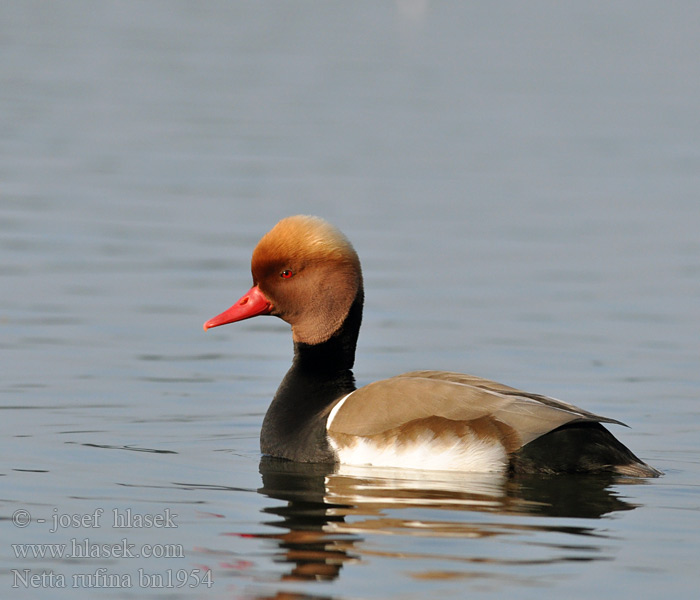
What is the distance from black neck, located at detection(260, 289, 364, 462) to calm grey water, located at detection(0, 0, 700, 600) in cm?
19

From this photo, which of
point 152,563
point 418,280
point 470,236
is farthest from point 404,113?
point 152,563

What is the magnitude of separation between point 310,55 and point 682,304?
746 inches

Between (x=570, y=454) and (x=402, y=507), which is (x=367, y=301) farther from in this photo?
(x=402, y=507)

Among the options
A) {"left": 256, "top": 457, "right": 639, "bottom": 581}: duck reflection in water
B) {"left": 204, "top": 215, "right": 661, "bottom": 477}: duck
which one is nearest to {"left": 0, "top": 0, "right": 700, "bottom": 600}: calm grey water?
{"left": 256, "top": 457, "right": 639, "bottom": 581}: duck reflection in water

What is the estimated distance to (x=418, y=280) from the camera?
508 inches

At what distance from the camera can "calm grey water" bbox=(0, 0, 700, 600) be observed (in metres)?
6.29

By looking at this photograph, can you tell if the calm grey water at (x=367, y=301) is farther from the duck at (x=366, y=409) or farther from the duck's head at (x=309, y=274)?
the duck's head at (x=309, y=274)

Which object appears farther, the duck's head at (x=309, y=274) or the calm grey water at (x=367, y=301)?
the duck's head at (x=309, y=274)

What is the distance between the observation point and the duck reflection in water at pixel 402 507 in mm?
6246

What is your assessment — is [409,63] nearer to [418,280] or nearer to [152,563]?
[418,280]

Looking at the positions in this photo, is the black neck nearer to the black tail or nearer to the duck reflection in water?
the duck reflection in water

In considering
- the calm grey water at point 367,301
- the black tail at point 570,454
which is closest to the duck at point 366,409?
the black tail at point 570,454

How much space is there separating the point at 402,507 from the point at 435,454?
0.67 m

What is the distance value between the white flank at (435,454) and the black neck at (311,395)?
260mm
